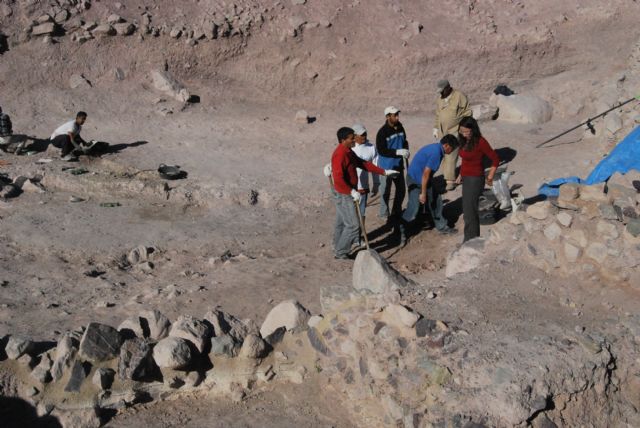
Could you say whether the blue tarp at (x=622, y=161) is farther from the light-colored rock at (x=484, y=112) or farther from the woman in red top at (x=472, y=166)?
the light-colored rock at (x=484, y=112)

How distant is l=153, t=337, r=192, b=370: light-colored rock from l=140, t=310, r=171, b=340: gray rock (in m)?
0.35

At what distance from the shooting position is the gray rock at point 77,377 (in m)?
4.99

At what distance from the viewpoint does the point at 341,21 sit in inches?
555

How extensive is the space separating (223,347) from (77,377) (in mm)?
1137

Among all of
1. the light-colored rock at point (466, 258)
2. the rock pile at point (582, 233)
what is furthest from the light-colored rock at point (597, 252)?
the light-colored rock at point (466, 258)

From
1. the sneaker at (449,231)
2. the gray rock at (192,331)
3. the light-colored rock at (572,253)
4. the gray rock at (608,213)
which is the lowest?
the sneaker at (449,231)

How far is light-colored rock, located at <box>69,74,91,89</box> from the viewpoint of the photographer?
12672mm

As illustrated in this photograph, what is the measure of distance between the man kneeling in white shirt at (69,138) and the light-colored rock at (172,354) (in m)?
6.24

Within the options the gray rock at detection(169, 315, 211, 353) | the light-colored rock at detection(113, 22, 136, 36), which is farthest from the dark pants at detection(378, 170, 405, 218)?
the light-colored rock at detection(113, 22, 136, 36)

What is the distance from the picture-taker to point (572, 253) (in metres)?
5.51

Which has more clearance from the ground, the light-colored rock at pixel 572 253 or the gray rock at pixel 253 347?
the light-colored rock at pixel 572 253

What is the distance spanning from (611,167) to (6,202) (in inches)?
314

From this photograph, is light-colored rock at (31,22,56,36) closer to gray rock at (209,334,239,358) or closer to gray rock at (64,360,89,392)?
gray rock at (64,360,89,392)

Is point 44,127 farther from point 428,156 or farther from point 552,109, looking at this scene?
point 552,109
